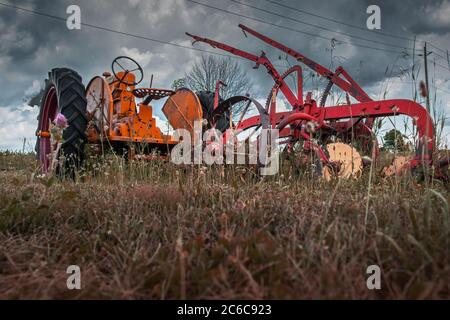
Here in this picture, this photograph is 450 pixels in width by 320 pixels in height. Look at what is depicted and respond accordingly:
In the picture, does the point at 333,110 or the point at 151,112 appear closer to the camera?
the point at 333,110

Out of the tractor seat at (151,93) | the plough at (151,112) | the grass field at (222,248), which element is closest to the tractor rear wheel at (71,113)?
the plough at (151,112)

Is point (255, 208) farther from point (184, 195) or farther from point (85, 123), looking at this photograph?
point (85, 123)

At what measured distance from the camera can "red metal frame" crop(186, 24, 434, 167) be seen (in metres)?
3.73

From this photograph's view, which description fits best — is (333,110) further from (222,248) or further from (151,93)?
(222,248)

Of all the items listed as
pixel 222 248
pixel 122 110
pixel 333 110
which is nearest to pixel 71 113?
pixel 122 110

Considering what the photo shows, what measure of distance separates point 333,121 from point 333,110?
644 mm

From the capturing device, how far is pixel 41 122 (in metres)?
5.27

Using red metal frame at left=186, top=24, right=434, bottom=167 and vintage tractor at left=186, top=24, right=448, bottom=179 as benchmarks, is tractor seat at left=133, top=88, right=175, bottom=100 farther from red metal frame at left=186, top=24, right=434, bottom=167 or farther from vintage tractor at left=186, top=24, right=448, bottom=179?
red metal frame at left=186, top=24, right=434, bottom=167

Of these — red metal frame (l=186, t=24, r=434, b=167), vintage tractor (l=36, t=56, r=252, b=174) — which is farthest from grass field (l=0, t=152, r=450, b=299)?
vintage tractor (l=36, t=56, r=252, b=174)

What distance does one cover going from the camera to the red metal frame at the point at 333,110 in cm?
373

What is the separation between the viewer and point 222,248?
1169mm
